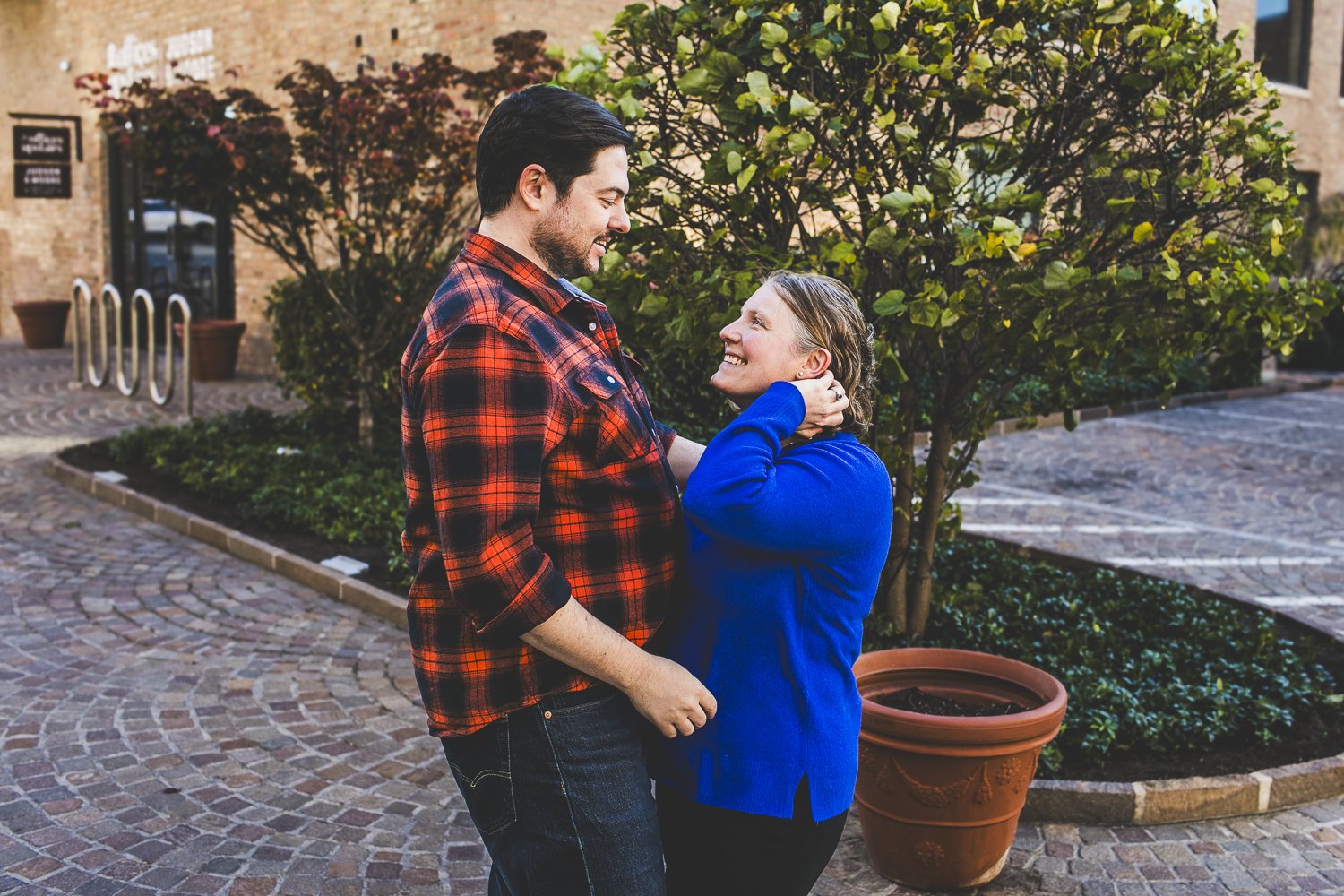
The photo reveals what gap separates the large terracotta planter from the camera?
343cm

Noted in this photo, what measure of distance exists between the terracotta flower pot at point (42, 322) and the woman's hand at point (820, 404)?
17.7 m

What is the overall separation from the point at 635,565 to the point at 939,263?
8.68 ft

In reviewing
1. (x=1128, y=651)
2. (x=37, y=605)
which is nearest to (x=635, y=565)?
(x=1128, y=651)

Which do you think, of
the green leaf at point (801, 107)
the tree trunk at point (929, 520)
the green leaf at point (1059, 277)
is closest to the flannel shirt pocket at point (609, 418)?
the green leaf at point (801, 107)

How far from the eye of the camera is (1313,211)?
18.6m

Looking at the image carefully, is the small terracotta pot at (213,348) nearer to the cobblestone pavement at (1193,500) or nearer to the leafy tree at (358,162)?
the leafy tree at (358,162)

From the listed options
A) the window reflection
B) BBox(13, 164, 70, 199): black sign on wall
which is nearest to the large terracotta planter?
BBox(13, 164, 70, 199): black sign on wall

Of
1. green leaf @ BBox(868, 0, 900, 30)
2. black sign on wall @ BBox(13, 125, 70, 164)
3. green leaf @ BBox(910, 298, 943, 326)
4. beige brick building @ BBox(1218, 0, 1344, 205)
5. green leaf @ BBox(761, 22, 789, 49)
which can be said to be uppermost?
beige brick building @ BBox(1218, 0, 1344, 205)

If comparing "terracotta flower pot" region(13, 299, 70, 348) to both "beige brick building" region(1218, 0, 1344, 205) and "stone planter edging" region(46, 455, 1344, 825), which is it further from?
"beige brick building" region(1218, 0, 1344, 205)

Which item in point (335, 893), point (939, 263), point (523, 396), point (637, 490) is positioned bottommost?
point (335, 893)

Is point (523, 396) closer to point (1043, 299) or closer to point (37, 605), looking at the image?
point (1043, 299)

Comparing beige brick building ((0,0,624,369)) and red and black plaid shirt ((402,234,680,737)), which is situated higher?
beige brick building ((0,0,624,369))

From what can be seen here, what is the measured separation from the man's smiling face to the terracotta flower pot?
17.5m

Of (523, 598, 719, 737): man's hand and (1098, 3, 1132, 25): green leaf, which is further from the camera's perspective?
(1098, 3, 1132, 25): green leaf
